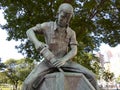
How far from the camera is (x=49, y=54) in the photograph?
438 centimetres

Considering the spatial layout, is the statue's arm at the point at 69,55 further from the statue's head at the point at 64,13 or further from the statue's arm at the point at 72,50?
the statue's head at the point at 64,13

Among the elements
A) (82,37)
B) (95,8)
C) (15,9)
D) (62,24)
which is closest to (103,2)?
(95,8)

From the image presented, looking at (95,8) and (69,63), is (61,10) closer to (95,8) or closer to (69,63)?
(69,63)

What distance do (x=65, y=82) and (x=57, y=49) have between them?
22.6 inches

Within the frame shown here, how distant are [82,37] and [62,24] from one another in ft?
29.6

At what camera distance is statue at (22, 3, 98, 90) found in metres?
4.38

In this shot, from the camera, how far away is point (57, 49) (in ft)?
15.3

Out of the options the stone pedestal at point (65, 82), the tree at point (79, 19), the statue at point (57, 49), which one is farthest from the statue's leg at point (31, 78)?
the tree at point (79, 19)

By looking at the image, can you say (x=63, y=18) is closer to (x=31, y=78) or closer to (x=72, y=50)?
(x=72, y=50)

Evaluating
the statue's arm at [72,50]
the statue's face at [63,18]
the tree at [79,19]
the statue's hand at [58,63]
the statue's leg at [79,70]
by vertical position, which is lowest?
the statue's leg at [79,70]

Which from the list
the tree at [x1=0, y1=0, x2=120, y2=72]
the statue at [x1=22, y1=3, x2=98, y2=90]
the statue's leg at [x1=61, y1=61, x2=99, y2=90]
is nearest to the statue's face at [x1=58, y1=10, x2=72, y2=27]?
the statue at [x1=22, y1=3, x2=98, y2=90]

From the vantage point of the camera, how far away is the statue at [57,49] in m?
4.38

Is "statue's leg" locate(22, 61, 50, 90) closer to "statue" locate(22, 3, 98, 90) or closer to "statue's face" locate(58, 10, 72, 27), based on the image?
"statue" locate(22, 3, 98, 90)

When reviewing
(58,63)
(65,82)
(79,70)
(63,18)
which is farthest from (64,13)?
(65,82)
